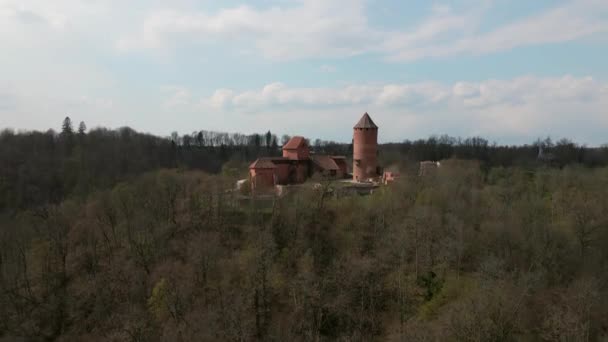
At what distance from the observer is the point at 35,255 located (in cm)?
2791

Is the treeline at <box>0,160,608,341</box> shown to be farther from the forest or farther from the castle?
the castle

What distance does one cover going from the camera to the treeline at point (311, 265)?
2059cm

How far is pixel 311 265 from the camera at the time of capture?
83.0ft

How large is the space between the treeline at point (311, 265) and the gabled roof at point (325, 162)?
9155mm

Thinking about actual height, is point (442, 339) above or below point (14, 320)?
above

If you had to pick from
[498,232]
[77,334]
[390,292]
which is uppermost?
[498,232]

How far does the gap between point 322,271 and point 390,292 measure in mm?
4006

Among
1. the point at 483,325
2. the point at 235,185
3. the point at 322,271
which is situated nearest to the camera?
the point at 483,325

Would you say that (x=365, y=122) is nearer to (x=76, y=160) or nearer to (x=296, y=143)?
(x=296, y=143)

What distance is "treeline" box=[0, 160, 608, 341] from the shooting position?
2059 cm

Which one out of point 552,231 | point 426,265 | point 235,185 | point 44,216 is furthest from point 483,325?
point 44,216

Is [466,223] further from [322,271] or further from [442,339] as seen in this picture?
[442,339]

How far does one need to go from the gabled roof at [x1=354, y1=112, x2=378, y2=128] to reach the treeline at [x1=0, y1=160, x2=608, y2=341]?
9.50 meters

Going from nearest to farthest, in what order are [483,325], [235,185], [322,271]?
[483,325], [322,271], [235,185]
